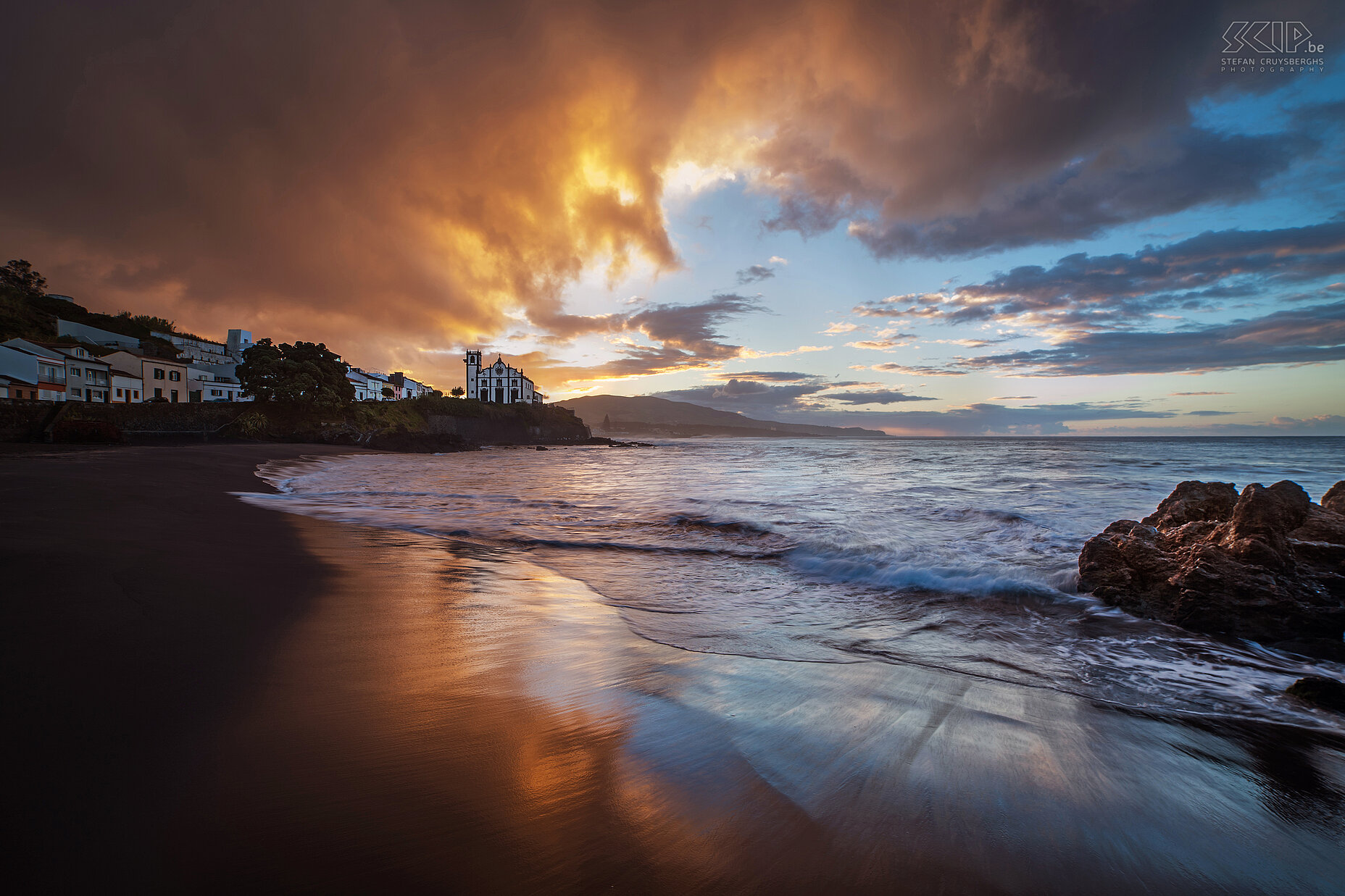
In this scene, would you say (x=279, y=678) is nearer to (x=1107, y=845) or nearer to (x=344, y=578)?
(x=344, y=578)

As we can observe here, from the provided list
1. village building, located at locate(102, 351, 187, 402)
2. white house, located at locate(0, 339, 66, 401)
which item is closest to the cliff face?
white house, located at locate(0, 339, 66, 401)

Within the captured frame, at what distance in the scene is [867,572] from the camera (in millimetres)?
6703

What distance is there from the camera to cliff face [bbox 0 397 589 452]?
89.7ft

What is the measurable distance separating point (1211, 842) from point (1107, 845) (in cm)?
52

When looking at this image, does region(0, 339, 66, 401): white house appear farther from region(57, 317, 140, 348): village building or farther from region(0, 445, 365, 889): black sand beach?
region(0, 445, 365, 889): black sand beach

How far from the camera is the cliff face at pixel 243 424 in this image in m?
27.3

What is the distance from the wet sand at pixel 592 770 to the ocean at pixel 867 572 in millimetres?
472

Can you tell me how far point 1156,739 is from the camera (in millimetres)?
2959

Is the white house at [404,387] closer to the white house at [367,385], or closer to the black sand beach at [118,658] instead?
the white house at [367,385]

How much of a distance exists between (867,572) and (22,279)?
100883 mm

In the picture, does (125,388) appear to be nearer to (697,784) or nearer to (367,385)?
(367,385)

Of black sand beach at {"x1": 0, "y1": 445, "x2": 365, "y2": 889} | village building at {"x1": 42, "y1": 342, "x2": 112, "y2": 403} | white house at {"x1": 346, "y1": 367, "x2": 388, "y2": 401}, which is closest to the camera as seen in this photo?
black sand beach at {"x1": 0, "y1": 445, "x2": 365, "y2": 889}

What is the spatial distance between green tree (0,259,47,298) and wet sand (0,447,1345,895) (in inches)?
3693

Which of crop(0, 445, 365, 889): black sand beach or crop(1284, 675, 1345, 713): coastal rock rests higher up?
crop(0, 445, 365, 889): black sand beach
